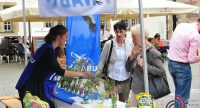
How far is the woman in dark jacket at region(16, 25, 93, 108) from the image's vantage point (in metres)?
4.12

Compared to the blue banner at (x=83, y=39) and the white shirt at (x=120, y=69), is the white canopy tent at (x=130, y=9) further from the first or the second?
the white shirt at (x=120, y=69)

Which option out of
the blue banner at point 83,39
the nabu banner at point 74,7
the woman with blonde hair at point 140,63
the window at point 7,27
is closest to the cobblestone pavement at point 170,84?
the blue banner at point 83,39

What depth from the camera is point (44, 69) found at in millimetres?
4156

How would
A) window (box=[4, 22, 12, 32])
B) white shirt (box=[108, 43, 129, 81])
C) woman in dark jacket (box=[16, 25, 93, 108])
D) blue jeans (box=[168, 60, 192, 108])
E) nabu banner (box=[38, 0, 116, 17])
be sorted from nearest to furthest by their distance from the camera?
1. woman in dark jacket (box=[16, 25, 93, 108])
2. nabu banner (box=[38, 0, 116, 17])
3. white shirt (box=[108, 43, 129, 81])
4. blue jeans (box=[168, 60, 192, 108])
5. window (box=[4, 22, 12, 32])

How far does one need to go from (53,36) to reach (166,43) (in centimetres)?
1772

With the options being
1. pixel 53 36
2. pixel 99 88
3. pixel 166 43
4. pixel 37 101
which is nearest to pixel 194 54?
pixel 99 88

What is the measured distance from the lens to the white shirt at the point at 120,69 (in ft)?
18.5

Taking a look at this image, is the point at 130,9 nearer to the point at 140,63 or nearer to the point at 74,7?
the point at 140,63

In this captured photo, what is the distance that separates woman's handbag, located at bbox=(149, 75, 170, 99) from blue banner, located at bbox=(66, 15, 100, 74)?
189 cm

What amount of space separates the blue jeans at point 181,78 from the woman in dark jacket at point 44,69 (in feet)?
6.75

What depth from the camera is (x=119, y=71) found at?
18.6 ft

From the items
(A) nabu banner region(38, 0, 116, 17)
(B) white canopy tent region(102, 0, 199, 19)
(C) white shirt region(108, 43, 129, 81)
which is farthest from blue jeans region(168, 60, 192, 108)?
(B) white canopy tent region(102, 0, 199, 19)

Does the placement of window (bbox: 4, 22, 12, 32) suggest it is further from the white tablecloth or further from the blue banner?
the white tablecloth

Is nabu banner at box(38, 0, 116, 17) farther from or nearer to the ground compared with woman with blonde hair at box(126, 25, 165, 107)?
farther from the ground
